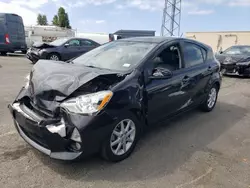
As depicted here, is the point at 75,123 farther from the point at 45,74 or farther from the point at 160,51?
the point at 160,51

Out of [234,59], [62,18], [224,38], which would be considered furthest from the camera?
[62,18]

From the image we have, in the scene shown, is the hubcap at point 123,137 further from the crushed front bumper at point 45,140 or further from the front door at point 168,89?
the crushed front bumper at point 45,140

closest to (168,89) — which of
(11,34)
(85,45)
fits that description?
(85,45)

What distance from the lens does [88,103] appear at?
108 inches

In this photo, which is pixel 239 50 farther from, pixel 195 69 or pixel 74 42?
pixel 195 69

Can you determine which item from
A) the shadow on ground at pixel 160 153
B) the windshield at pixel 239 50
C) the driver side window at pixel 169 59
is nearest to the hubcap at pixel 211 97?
the shadow on ground at pixel 160 153

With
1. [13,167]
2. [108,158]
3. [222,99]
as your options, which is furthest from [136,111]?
[222,99]

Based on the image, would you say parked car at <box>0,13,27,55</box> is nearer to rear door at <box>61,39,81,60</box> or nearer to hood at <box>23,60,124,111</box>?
rear door at <box>61,39,81,60</box>

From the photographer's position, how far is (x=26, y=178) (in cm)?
270

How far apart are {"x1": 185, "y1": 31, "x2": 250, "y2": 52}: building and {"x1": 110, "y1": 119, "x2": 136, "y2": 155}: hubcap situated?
89.5 ft

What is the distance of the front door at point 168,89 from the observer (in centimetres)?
348

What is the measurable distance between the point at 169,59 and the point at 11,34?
1364 cm

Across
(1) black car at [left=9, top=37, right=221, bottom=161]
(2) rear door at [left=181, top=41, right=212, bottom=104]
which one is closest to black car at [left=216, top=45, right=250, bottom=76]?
(2) rear door at [left=181, top=41, right=212, bottom=104]

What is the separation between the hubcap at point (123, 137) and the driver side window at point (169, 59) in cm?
99
